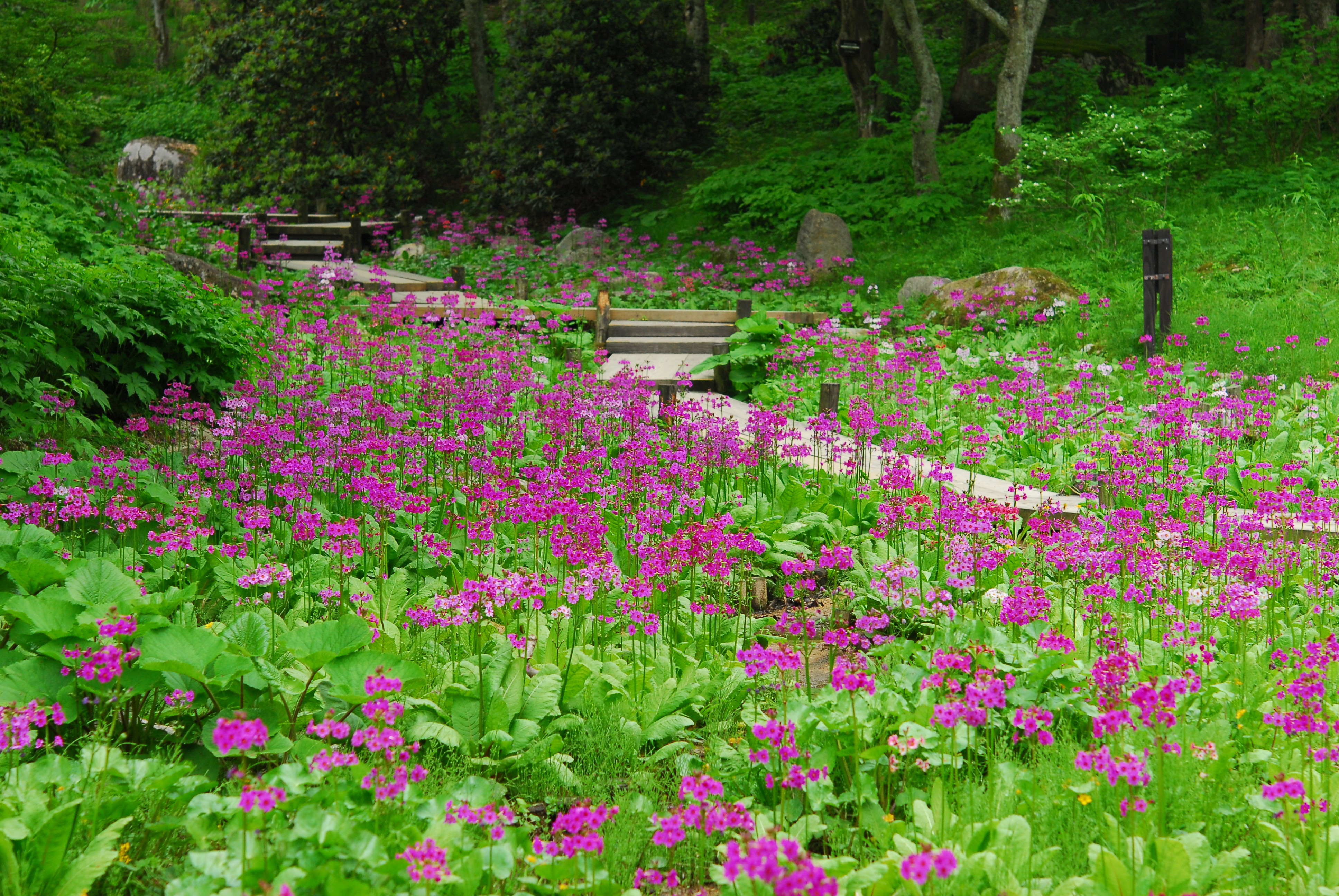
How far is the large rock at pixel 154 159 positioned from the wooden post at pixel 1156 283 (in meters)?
20.7

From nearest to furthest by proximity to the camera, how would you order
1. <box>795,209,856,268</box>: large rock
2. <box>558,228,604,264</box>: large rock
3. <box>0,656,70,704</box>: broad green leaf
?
<box>0,656,70,704</box>: broad green leaf → <box>795,209,856,268</box>: large rock → <box>558,228,604,264</box>: large rock

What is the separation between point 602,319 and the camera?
11.6 m

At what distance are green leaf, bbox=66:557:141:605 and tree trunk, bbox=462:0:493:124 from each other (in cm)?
1587

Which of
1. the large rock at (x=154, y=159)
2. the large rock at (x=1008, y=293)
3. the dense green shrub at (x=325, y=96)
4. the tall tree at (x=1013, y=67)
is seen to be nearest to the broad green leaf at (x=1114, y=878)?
the large rock at (x=1008, y=293)

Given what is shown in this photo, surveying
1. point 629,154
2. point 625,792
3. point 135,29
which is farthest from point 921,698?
point 135,29

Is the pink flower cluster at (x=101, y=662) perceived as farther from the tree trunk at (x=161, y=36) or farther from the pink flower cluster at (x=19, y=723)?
the tree trunk at (x=161, y=36)

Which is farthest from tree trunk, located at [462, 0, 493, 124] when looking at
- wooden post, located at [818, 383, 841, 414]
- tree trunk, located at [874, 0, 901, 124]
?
wooden post, located at [818, 383, 841, 414]

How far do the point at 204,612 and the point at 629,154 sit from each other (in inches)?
604

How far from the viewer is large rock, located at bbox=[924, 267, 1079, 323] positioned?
11.1 metres

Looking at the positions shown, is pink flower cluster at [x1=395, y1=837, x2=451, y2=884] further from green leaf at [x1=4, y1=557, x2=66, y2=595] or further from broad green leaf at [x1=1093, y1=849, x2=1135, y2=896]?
green leaf at [x1=4, y1=557, x2=66, y2=595]

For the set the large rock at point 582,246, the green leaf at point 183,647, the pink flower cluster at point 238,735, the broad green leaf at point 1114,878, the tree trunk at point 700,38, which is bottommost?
the broad green leaf at point 1114,878

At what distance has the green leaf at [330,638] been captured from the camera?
3.19 metres

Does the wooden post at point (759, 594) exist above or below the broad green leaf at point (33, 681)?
below

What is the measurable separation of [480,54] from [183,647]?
17.7 metres
